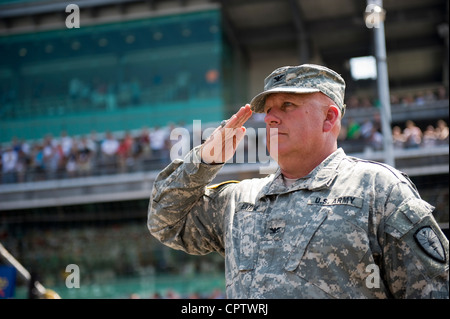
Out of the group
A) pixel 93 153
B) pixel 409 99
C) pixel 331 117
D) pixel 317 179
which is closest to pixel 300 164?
pixel 317 179

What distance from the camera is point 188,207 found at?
109 inches

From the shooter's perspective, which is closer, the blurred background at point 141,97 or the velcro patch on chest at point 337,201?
the velcro patch on chest at point 337,201

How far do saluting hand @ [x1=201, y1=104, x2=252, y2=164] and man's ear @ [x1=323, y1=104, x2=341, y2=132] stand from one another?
30cm

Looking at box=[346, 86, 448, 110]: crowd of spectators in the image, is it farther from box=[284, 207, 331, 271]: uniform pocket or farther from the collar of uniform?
box=[284, 207, 331, 271]: uniform pocket

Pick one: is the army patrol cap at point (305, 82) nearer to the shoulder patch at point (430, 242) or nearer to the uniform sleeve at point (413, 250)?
the uniform sleeve at point (413, 250)

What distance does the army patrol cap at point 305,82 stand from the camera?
2572 mm

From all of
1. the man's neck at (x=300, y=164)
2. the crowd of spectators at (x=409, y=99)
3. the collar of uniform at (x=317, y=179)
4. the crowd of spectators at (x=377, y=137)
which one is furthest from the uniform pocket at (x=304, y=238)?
the crowd of spectators at (x=409, y=99)

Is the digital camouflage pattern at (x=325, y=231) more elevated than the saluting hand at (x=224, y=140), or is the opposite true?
the saluting hand at (x=224, y=140)

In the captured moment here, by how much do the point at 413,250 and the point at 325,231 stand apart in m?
0.31

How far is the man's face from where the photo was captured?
2.55 meters

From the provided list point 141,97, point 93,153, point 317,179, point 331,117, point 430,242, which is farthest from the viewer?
point 141,97

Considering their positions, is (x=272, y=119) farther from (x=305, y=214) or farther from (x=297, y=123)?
(x=305, y=214)

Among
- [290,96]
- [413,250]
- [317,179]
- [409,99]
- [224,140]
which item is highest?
[409,99]

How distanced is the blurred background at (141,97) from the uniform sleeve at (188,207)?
10.7 meters
